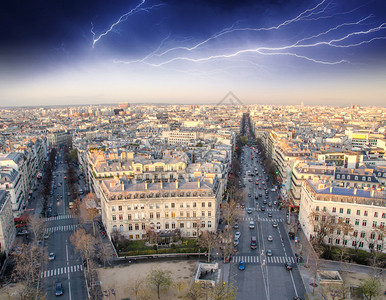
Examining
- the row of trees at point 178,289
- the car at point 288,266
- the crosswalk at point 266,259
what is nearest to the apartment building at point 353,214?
the crosswalk at point 266,259

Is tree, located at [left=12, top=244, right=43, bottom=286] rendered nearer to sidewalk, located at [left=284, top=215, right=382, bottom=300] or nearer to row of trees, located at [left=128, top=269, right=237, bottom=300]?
row of trees, located at [left=128, top=269, right=237, bottom=300]

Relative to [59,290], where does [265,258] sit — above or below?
above

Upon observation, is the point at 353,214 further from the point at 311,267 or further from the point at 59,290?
the point at 59,290

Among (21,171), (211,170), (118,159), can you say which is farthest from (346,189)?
(21,171)

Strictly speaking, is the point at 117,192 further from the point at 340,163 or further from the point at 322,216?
the point at 340,163

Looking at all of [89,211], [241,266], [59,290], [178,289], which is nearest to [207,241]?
[241,266]

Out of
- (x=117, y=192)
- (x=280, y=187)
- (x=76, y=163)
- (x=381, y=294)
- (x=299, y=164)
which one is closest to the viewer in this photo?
(x=381, y=294)
